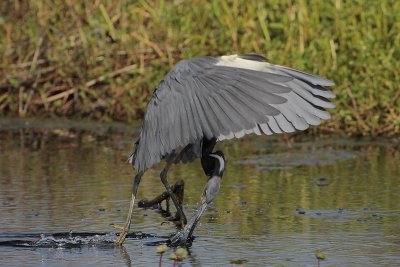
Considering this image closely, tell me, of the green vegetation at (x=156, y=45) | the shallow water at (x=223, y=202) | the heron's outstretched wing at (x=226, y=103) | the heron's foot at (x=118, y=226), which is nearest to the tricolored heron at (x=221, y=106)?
the heron's outstretched wing at (x=226, y=103)

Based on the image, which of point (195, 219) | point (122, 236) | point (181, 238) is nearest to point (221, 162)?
point (195, 219)

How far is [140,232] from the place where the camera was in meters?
5.72

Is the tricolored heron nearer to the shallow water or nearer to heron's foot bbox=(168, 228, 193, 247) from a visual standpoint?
heron's foot bbox=(168, 228, 193, 247)

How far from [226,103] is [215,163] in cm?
51

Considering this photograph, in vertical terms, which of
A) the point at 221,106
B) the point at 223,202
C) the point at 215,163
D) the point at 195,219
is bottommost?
the point at 223,202

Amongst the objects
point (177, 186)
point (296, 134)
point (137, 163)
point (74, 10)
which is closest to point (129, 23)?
point (74, 10)

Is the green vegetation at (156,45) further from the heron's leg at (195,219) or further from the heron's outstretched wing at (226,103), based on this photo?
the heron's outstretched wing at (226,103)

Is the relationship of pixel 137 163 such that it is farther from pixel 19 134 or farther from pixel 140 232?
pixel 19 134

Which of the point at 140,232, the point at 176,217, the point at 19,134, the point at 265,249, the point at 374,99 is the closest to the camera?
the point at 265,249

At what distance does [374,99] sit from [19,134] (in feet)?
9.97

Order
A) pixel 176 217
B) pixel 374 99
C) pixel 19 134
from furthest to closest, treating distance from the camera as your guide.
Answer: pixel 19 134, pixel 374 99, pixel 176 217

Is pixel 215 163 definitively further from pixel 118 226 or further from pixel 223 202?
pixel 223 202

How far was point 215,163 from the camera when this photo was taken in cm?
546

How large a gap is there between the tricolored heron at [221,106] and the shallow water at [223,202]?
0.32 m
